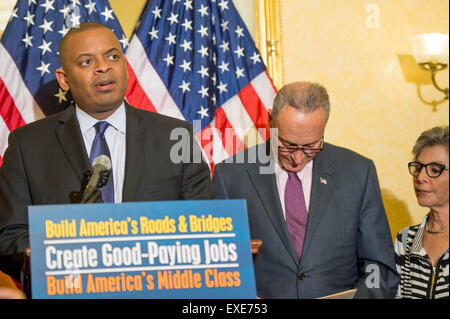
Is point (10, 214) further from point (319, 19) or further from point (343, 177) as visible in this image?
point (319, 19)

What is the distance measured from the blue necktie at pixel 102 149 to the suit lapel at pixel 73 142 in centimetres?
4

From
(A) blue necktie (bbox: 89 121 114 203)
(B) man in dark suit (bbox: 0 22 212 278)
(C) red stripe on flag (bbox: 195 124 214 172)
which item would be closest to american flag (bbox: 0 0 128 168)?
(C) red stripe on flag (bbox: 195 124 214 172)

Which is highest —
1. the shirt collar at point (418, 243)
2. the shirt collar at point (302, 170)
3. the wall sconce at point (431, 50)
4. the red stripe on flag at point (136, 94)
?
the wall sconce at point (431, 50)

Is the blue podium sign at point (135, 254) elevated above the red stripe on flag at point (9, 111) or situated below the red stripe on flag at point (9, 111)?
below

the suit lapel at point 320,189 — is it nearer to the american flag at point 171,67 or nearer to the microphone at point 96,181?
the microphone at point 96,181

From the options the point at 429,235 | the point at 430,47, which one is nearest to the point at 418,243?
the point at 429,235

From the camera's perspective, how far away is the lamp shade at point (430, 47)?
389 cm

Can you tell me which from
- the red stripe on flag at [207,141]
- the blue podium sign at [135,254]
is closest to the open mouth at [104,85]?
the blue podium sign at [135,254]

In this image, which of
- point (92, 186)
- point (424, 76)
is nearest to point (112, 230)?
point (92, 186)

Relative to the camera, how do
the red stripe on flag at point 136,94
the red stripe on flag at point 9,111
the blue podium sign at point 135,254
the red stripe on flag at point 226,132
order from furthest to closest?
1. the red stripe on flag at point 226,132
2. the red stripe on flag at point 136,94
3. the red stripe on flag at point 9,111
4. the blue podium sign at point 135,254

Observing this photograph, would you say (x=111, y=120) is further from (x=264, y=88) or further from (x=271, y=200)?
(x=264, y=88)

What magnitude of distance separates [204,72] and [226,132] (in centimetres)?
41

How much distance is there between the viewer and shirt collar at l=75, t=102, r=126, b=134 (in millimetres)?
2252

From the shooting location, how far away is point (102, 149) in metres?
2.15
